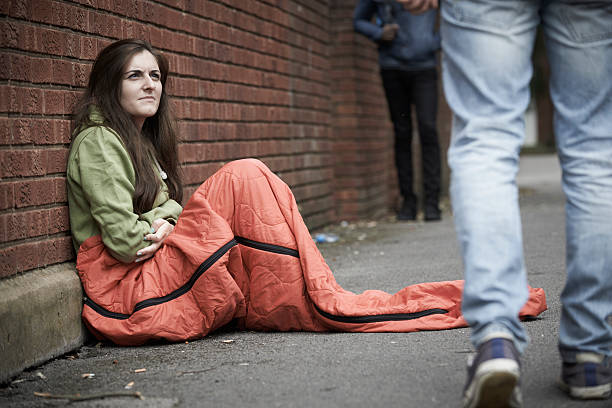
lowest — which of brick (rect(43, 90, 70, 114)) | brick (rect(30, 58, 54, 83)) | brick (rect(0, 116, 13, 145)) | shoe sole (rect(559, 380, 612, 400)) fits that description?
shoe sole (rect(559, 380, 612, 400))

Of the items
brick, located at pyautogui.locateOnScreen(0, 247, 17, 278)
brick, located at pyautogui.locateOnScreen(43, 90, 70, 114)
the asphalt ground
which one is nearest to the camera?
the asphalt ground

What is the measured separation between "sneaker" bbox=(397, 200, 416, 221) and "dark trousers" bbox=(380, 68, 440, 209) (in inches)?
1.1

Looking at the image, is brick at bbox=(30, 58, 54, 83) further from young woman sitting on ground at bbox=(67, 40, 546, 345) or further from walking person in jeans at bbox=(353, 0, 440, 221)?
walking person in jeans at bbox=(353, 0, 440, 221)

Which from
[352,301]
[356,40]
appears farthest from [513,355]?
[356,40]

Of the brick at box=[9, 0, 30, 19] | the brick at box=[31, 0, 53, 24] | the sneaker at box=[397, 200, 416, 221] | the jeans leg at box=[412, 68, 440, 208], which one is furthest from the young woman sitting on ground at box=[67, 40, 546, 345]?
the sneaker at box=[397, 200, 416, 221]

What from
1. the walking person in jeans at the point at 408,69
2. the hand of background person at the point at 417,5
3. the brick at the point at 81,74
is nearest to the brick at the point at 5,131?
the brick at the point at 81,74

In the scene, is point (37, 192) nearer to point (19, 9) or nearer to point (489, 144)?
point (19, 9)

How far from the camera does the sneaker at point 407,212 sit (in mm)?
7629

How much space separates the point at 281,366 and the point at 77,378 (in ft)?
2.19

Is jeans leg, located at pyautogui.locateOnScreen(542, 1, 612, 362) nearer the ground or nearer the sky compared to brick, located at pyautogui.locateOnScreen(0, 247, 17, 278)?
nearer the sky

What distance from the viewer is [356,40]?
770cm

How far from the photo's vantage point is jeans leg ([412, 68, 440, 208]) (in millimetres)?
7172

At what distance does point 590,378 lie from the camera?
225cm

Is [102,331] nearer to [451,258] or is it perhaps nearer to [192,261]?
[192,261]
